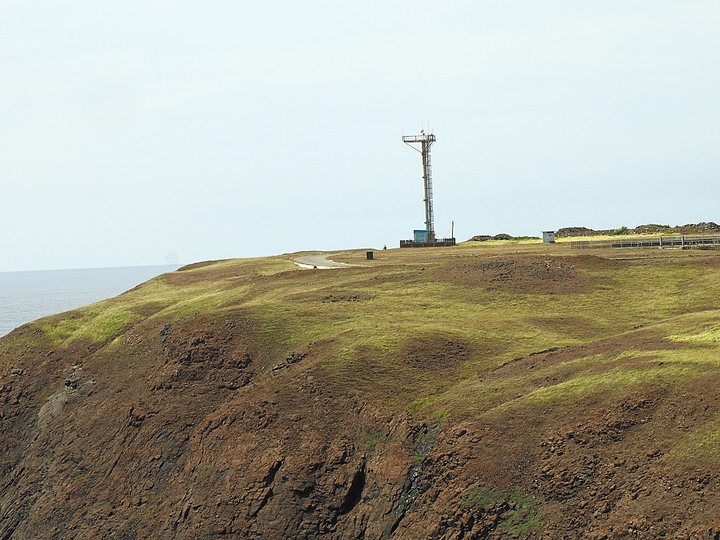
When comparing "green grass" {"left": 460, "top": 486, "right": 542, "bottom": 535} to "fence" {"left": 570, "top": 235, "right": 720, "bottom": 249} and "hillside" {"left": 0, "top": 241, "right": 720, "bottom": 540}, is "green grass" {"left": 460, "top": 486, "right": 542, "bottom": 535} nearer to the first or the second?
"hillside" {"left": 0, "top": 241, "right": 720, "bottom": 540}

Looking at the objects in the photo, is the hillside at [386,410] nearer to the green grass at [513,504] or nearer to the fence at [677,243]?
the green grass at [513,504]

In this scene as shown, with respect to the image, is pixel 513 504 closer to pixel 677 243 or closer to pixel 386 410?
pixel 386 410

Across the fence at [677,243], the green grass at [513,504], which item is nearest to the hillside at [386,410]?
the green grass at [513,504]

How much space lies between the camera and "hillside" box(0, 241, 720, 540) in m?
33.3

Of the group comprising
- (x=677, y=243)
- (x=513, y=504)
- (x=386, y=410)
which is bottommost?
(x=513, y=504)

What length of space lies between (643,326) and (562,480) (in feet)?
70.2

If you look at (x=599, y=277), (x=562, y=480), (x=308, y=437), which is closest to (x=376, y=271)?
(x=599, y=277)

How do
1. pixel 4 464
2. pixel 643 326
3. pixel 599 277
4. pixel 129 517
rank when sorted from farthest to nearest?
pixel 599 277
pixel 4 464
pixel 643 326
pixel 129 517

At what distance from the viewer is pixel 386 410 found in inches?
1668

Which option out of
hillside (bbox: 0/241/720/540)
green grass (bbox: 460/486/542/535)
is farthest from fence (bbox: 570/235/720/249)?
green grass (bbox: 460/486/542/535)

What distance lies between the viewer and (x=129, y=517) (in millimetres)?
44875

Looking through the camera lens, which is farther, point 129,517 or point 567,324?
point 567,324

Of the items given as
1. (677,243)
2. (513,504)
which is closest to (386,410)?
(513,504)

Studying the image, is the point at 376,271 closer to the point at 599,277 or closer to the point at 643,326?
the point at 599,277
